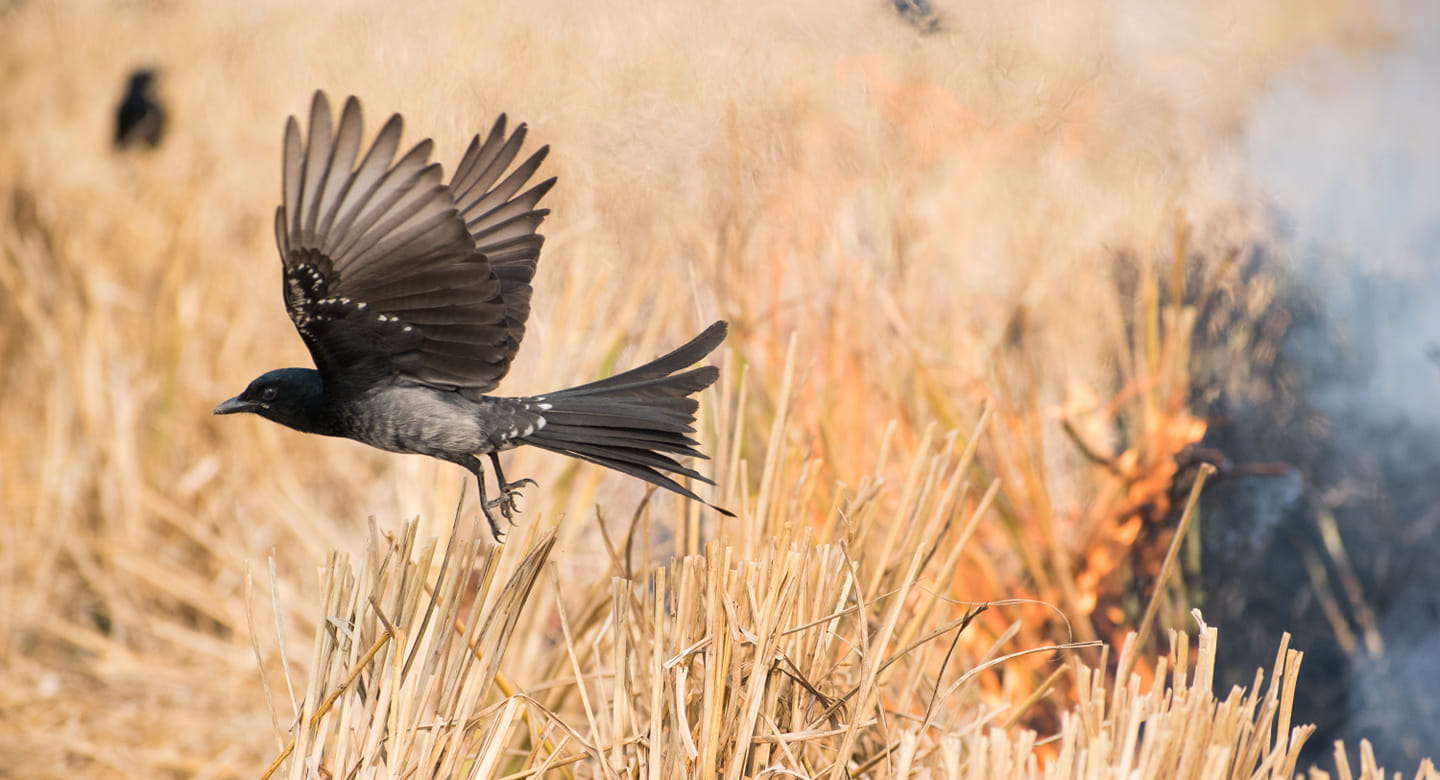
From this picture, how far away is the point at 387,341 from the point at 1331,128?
170 cm

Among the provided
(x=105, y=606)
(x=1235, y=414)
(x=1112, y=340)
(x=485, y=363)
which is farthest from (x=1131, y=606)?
(x=105, y=606)

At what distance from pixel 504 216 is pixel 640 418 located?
0.29 m

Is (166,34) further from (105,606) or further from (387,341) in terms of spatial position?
(387,341)

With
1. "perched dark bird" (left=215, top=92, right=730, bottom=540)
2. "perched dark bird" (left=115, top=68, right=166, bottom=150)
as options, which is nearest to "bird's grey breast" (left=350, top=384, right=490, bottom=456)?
"perched dark bird" (left=215, top=92, right=730, bottom=540)

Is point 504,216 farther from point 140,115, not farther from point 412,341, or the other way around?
point 140,115

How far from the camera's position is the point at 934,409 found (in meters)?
1.60

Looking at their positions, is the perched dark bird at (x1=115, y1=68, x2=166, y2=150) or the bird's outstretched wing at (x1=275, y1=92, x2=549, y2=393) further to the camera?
the perched dark bird at (x1=115, y1=68, x2=166, y2=150)

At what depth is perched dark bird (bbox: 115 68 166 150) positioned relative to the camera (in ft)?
13.3

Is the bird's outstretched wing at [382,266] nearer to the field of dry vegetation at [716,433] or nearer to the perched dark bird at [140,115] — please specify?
the field of dry vegetation at [716,433]

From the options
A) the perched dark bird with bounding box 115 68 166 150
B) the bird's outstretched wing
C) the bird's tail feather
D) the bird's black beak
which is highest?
the perched dark bird with bounding box 115 68 166 150

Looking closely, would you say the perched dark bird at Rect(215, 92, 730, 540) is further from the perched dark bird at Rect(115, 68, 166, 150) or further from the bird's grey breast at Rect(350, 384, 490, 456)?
the perched dark bird at Rect(115, 68, 166, 150)

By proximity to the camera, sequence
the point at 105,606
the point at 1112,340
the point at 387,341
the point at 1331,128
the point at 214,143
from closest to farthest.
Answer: the point at 387,341 < the point at 1331,128 < the point at 1112,340 < the point at 105,606 < the point at 214,143

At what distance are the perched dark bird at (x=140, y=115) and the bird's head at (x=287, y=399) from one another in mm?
3613

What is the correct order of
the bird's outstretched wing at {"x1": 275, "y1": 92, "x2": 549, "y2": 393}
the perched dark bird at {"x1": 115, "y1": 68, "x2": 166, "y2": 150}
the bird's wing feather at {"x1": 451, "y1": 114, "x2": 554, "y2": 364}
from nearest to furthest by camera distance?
1. the bird's outstretched wing at {"x1": 275, "y1": 92, "x2": 549, "y2": 393}
2. the bird's wing feather at {"x1": 451, "y1": 114, "x2": 554, "y2": 364}
3. the perched dark bird at {"x1": 115, "y1": 68, "x2": 166, "y2": 150}
